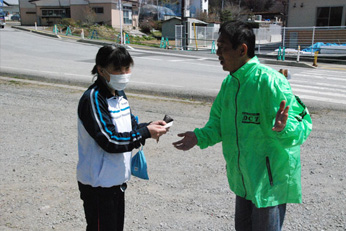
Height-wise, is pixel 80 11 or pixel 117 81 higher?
pixel 80 11

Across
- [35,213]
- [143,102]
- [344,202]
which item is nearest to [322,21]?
[143,102]

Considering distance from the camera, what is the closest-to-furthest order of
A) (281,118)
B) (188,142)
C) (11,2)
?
(281,118), (188,142), (11,2)

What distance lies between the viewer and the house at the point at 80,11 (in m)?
52.4

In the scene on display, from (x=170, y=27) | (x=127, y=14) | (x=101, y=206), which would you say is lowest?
(x=101, y=206)

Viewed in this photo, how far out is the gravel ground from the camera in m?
3.32

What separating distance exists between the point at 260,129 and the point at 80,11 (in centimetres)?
5691

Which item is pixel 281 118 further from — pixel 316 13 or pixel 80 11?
pixel 80 11

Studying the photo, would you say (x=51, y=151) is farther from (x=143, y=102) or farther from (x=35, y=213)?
(x=143, y=102)

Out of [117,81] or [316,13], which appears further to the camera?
[316,13]

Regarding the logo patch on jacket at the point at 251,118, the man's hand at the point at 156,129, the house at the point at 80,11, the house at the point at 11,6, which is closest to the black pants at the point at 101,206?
the man's hand at the point at 156,129

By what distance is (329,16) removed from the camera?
981 inches

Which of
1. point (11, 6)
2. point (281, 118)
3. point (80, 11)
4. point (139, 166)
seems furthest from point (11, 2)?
point (281, 118)

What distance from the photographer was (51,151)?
509 cm

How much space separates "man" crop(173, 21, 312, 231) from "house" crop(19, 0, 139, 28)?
51.1 meters
